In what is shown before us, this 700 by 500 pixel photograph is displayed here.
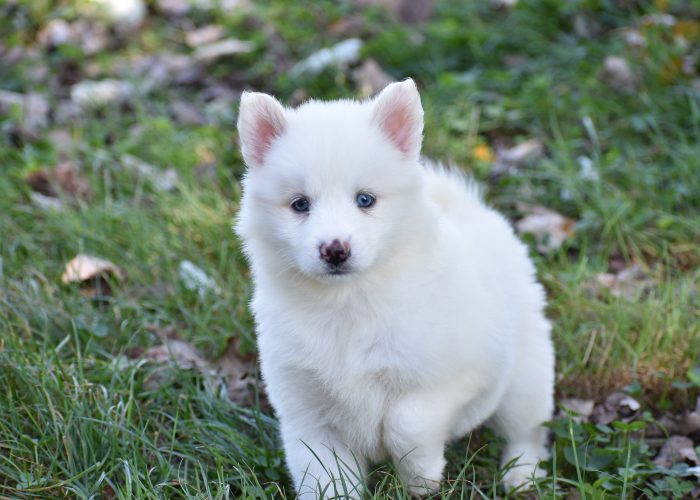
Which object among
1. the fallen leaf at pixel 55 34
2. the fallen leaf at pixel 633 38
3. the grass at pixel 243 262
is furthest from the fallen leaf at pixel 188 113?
the fallen leaf at pixel 633 38

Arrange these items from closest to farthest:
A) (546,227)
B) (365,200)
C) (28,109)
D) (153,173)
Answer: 1. (365,200)
2. (546,227)
3. (153,173)
4. (28,109)

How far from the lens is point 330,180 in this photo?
245 cm

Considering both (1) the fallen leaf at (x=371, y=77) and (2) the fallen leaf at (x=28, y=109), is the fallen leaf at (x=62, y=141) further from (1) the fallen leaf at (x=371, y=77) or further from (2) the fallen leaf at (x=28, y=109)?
(1) the fallen leaf at (x=371, y=77)

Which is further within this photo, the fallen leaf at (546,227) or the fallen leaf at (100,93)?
the fallen leaf at (100,93)

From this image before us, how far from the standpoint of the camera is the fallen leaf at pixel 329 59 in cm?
579

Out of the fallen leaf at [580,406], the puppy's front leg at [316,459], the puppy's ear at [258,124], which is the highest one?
the puppy's ear at [258,124]

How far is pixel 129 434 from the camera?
116 inches

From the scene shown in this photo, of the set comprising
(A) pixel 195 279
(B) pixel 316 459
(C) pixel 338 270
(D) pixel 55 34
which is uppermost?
(C) pixel 338 270

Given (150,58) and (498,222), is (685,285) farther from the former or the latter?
(150,58)

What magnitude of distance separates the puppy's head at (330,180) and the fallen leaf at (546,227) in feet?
5.66

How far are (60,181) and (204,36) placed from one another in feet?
8.21

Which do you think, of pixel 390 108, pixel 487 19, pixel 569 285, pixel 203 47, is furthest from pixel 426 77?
pixel 390 108

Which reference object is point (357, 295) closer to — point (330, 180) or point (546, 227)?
point (330, 180)

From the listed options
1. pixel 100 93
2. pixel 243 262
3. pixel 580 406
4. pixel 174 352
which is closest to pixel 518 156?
pixel 243 262
